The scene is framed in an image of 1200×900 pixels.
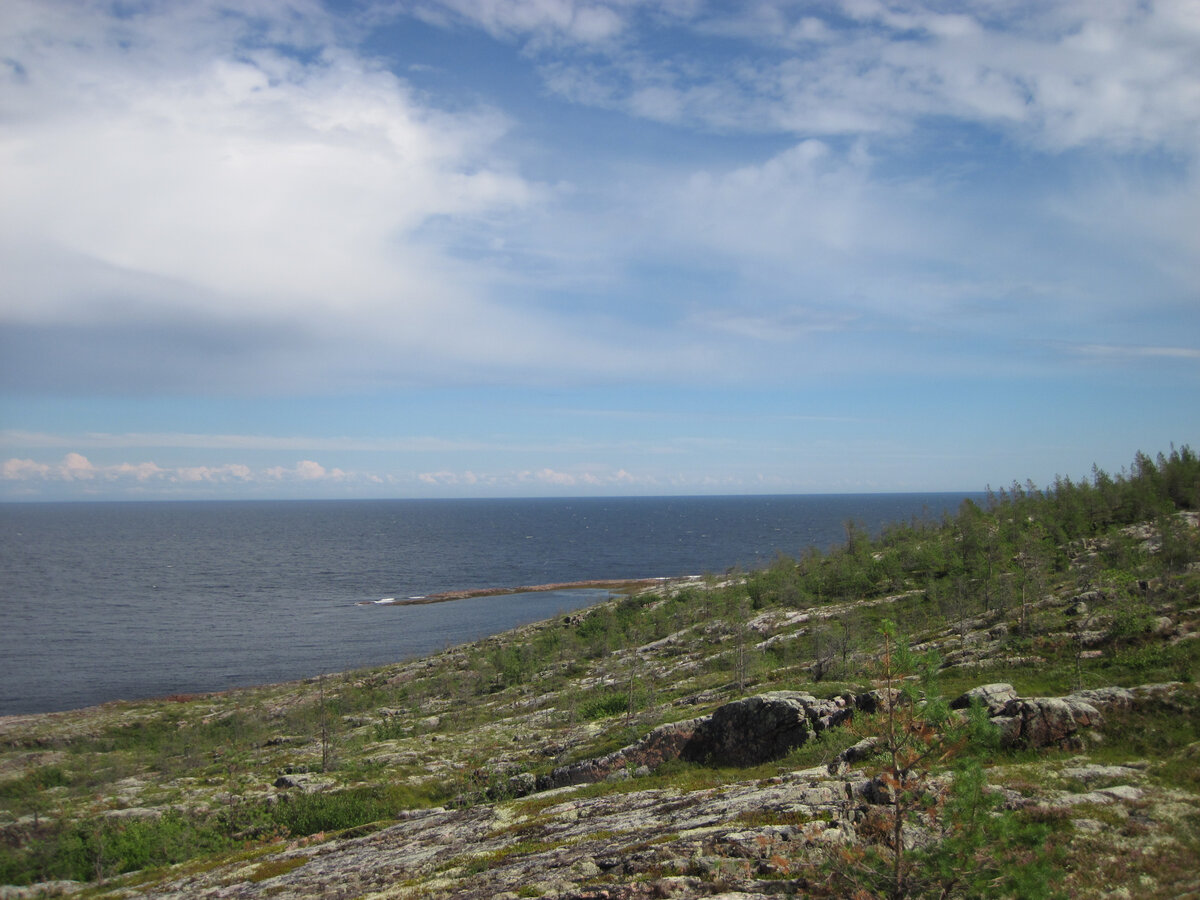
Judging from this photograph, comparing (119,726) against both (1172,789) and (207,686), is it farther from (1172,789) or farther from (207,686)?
(1172,789)

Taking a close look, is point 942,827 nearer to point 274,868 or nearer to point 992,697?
point 992,697

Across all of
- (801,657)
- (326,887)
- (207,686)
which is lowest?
(207,686)

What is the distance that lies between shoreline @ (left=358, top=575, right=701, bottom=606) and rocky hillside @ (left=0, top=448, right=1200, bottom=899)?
2078 inches

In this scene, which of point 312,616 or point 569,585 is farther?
point 569,585

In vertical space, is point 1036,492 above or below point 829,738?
above

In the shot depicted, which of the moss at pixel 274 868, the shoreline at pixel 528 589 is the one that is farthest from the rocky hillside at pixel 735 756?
the shoreline at pixel 528 589

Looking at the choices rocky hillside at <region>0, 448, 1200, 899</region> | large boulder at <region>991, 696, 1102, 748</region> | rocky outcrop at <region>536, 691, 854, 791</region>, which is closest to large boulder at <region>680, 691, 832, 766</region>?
rocky outcrop at <region>536, 691, 854, 791</region>

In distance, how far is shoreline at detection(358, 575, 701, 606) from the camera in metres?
152

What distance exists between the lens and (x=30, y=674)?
9900cm

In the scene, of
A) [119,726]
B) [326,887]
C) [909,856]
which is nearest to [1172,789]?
[909,856]

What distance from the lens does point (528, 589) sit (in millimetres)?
165875

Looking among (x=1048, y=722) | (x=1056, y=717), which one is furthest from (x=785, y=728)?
(x=1056, y=717)

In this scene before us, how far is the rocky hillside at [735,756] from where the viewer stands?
14789 mm

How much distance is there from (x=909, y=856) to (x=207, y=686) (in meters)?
110
